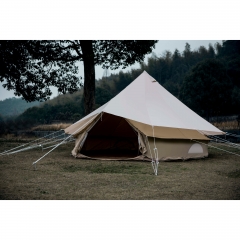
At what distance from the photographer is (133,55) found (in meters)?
9.38

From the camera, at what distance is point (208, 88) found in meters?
9.60

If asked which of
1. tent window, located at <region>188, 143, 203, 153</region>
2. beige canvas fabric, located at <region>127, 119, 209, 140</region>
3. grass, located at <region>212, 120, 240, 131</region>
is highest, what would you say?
beige canvas fabric, located at <region>127, 119, 209, 140</region>

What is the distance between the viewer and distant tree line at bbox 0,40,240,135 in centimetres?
913

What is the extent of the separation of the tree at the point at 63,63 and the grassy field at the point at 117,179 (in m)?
3.00

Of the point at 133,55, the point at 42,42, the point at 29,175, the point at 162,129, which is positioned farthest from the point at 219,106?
the point at 29,175

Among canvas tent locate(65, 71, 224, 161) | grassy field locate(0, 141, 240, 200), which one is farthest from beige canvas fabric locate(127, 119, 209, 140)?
grassy field locate(0, 141, 240, 200)

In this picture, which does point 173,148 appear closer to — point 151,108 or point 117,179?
point 151,108

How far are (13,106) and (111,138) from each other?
2915 millimetres

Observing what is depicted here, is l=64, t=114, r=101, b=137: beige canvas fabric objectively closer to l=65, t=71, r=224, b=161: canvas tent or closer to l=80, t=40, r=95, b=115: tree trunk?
l=65, t=71, r=224, b=161: canvas tent

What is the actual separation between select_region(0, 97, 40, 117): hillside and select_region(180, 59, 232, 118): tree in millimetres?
4583

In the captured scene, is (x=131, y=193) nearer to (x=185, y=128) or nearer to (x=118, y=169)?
(x=118, y=169)

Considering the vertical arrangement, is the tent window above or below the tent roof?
below

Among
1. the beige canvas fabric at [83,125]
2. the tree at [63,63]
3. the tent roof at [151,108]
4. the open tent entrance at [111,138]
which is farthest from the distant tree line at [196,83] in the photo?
the beige canvas fabric at [83,125]

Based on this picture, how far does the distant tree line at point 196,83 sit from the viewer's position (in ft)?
30.0
